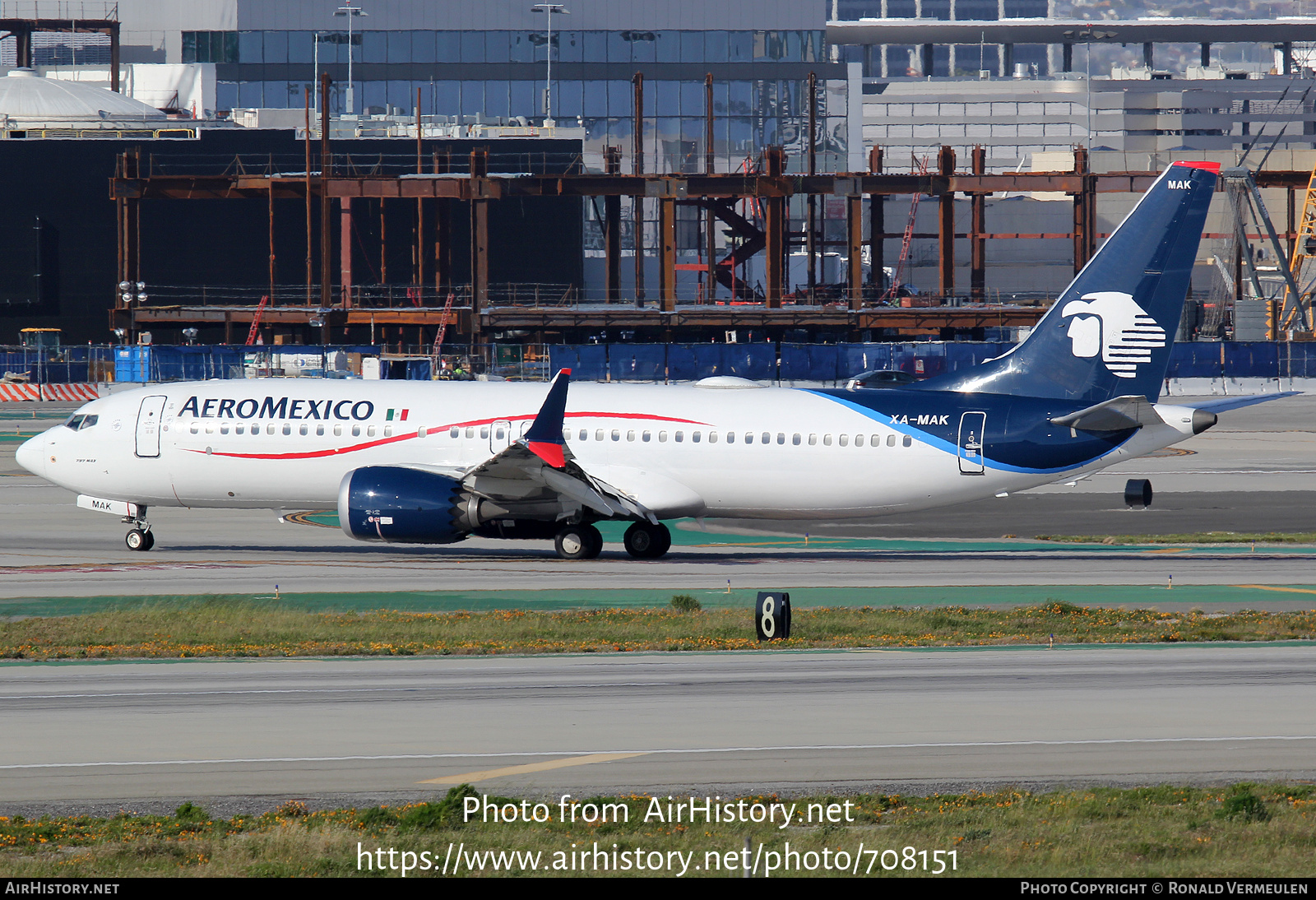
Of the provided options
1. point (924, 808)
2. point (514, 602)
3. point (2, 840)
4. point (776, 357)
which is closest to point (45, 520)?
point (514, 602)

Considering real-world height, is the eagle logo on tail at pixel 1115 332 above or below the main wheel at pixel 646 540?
above

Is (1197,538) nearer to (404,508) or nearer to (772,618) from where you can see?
(772,618)

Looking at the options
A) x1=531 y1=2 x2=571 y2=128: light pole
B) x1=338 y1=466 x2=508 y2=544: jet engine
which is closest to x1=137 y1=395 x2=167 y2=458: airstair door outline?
x1=338 y1=466 x2=508 y2=544: jet engine

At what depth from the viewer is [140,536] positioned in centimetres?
3694

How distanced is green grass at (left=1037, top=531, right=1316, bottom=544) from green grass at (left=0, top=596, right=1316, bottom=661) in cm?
1181

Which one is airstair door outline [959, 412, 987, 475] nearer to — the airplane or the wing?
the airplane

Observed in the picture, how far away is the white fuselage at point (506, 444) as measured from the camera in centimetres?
3431

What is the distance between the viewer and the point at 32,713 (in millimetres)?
18875

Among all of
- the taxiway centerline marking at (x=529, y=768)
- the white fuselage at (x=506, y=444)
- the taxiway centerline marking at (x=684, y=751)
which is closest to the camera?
the taxiway centerline marking at (x=529, y=768)

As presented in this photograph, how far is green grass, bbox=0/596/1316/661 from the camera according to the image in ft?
79.2

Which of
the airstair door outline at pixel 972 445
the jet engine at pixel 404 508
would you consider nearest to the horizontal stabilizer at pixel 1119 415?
the airstair door outline at pixel 972 445

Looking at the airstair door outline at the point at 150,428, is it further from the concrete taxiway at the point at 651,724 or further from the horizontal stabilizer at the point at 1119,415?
the horizontal stabilizer at the point at 1119,415

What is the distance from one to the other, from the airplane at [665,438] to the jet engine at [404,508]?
0.05 m
